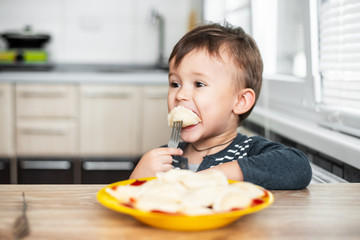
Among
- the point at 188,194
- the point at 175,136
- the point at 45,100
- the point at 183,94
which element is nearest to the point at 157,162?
the point at 175,136

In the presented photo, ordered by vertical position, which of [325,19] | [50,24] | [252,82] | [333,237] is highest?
[50,24]

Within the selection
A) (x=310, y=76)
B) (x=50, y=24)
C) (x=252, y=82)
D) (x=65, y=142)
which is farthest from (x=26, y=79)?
(x=252, y=82)

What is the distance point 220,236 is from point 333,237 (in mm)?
142

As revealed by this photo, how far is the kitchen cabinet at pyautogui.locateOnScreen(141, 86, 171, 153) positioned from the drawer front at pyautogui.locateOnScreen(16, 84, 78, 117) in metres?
0.53

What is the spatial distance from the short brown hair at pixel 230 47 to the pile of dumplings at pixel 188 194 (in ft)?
1.89

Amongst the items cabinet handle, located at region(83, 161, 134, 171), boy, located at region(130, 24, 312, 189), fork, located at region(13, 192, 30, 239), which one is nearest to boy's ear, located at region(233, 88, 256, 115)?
boy, located at region(130, 24, 312, 189)

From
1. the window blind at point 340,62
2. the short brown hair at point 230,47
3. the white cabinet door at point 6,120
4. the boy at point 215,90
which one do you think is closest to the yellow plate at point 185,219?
the boy at point 215,90

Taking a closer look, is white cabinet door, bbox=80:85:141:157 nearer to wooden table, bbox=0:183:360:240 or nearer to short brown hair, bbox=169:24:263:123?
short brown hair, bbox=169:24:263:123

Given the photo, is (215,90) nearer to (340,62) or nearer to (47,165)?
(340,62)

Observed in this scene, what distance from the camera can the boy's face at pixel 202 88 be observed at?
1.13 meters

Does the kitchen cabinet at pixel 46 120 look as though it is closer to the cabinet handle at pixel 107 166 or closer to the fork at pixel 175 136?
the cabinet handle at pixel 107 166

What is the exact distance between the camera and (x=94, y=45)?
4016 mm

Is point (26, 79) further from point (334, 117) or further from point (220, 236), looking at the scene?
point (220, 236)

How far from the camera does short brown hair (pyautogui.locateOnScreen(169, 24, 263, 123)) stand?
1.17m
